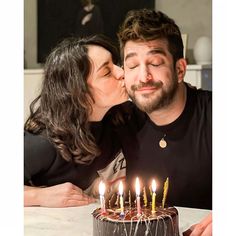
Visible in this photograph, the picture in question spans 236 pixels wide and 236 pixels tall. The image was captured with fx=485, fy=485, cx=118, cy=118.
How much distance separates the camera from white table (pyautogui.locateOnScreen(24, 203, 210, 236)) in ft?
4.54

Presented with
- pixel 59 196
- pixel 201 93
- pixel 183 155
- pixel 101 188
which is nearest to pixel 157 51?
pixel 201 93

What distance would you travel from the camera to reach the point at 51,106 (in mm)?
1514

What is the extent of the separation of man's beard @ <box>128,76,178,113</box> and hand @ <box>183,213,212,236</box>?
346 mm

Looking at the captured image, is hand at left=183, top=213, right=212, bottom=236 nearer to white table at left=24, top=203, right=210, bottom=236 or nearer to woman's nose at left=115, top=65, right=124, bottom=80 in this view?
white table at left=24, top=203, right=210, bottom=236

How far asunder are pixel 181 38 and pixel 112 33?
207mm

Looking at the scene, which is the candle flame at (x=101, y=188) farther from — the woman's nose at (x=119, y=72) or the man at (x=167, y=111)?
the woman's nose at (x=119, y=72)

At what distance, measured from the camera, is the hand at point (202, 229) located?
135cm

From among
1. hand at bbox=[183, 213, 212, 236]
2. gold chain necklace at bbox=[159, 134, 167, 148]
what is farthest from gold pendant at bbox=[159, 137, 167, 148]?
hand at bbox=[183, 213, 212, 236]

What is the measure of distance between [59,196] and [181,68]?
0.55 meters

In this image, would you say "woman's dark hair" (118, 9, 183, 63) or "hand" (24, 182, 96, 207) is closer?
"woman's dark hair" (118, 9, 183, 63)

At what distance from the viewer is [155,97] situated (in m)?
1.42

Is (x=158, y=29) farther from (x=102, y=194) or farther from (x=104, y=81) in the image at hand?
(x=102, y=194)

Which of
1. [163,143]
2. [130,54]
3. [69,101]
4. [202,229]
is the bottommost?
[202,229]
